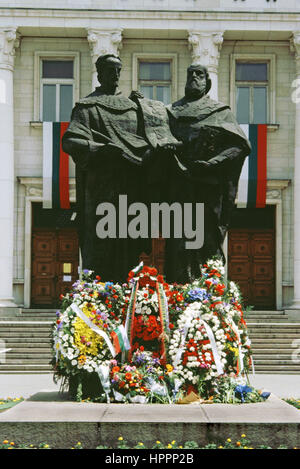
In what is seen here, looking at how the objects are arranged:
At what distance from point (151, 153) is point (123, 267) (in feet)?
3.96

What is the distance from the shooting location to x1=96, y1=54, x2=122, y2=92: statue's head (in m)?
8.89

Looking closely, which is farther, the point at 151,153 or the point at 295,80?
the point at 295,80

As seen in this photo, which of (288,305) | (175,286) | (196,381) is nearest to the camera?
(196,381)

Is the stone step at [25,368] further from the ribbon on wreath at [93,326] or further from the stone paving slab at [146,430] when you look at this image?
the stone paving slab at [146,430]

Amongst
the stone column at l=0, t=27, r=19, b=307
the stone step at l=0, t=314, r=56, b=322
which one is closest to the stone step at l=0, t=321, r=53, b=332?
the stone step at l=0, t=314, r=56, b=322

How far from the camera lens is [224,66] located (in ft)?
102

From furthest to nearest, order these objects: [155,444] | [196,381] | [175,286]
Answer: [175,286]
[196,381]
[155,444]

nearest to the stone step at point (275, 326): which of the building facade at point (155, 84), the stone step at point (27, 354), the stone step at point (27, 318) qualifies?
the building facade at point (155, 84)

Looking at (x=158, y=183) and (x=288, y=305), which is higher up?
(x=158, y=183)

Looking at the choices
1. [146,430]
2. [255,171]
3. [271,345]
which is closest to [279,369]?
[271,345]

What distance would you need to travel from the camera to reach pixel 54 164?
29875 mm

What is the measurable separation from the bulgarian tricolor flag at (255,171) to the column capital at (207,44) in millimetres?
2601

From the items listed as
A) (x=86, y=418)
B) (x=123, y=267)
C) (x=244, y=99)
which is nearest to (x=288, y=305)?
(x=244, y=99)

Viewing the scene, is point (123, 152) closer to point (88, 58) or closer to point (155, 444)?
point (155, 444)
